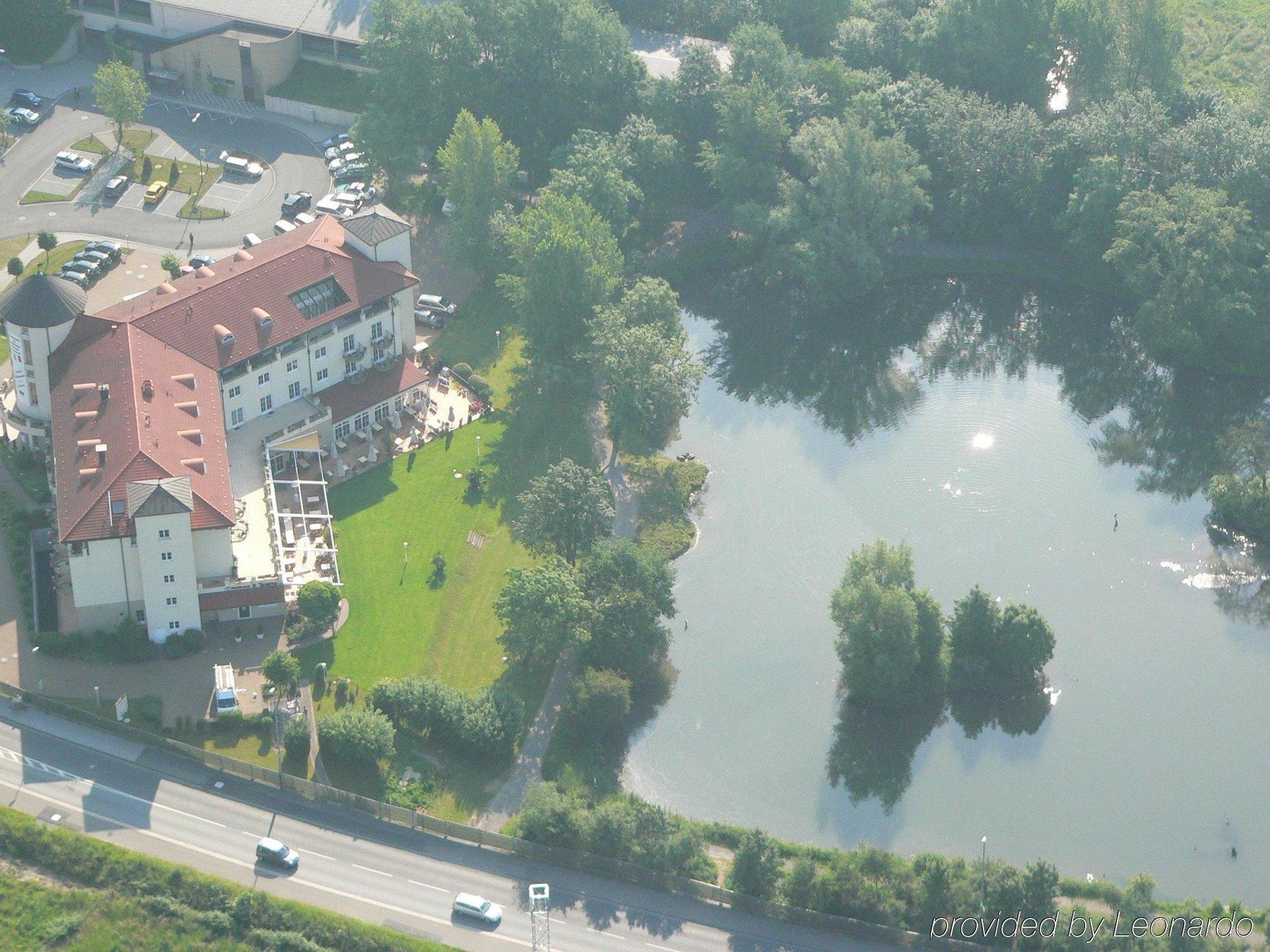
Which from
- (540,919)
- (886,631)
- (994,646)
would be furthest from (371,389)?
(994,646)

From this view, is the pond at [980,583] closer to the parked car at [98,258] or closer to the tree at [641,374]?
the tree at [641,374]

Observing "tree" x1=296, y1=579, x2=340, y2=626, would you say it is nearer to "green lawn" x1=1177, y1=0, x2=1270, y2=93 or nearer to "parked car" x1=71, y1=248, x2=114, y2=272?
"parked car" x1=71, y1=248, x2=114, y2=272

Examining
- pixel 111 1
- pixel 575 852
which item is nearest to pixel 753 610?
pixel 575 852

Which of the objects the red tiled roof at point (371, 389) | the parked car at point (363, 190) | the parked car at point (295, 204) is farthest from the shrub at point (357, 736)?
the parked car at point (363, 190)

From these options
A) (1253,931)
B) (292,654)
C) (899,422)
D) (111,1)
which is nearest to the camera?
(1253,931)

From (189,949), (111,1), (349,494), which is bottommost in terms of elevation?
(189,949)

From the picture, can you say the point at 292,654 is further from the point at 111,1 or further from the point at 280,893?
the point at 111,1

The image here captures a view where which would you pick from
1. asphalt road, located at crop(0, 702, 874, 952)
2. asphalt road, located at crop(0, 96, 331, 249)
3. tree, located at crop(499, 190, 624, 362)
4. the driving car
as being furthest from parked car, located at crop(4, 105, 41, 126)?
the driving car
